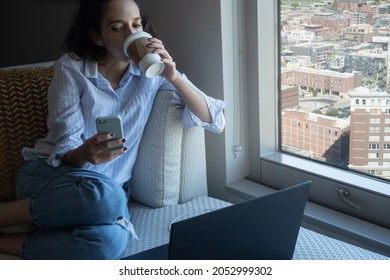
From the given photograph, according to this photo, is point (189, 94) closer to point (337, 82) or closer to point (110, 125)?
point (110, 125)

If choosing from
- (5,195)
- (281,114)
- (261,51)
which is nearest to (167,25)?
(261,51)

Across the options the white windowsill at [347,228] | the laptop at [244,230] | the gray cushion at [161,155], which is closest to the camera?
the laptop at [244,230]

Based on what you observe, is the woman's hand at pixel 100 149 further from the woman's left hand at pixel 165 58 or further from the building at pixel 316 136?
the building at pixel 316 136

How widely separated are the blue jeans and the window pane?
676mm

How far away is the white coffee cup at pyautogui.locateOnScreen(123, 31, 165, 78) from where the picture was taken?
1479 millimetres

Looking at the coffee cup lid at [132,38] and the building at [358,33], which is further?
the building at [358,33]

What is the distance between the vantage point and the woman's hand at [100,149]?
Answer: 1.48m

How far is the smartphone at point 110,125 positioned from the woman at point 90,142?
1 cm

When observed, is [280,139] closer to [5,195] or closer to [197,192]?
[197,192]

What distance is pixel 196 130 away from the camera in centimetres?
180

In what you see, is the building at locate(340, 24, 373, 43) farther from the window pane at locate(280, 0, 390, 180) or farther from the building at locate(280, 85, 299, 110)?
the building at locate(280, 85, 299, 110)

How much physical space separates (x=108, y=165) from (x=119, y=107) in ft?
0.57

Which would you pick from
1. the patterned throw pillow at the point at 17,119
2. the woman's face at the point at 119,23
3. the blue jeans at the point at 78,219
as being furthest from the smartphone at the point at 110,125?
the patterned throw pillow at the point at 17,119

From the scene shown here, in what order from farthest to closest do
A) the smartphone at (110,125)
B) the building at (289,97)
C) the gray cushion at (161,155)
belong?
the building at (289,97)
the gray cushion at (161,155)
the smartphone at (110,125)
